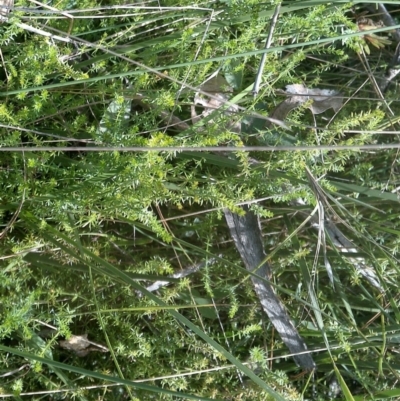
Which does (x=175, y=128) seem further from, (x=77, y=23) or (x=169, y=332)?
(x=169, y=332)

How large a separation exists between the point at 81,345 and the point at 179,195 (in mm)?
413

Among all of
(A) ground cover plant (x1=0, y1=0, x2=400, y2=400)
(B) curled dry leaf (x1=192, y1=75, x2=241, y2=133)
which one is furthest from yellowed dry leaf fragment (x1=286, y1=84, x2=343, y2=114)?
(B) curled dry leaf (x1=192, y1=75, x2=241, y2=133)

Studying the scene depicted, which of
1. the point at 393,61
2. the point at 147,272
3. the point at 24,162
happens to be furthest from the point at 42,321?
the point at 393,61

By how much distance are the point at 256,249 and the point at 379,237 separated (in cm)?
31

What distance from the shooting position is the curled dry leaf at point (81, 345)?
1.11m

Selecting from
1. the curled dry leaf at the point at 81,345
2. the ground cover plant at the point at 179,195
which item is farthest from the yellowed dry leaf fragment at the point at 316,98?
the curled dry leaf at the point at 81,345

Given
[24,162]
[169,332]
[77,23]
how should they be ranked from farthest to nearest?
[169,332] → [77,23] → [24,162]

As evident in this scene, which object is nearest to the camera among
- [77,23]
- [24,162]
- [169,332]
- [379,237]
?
[24,162]

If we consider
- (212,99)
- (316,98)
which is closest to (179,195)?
(212,99)

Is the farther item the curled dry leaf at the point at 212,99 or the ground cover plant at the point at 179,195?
the curled dry leaf at the point at 212,99

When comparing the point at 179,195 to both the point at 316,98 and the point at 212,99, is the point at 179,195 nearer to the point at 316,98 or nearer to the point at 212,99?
the point at 212,99

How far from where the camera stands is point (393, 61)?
132cm

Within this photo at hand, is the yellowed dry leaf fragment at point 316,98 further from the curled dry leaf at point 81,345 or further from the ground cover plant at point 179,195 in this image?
the curled dry leaf at point 81,345

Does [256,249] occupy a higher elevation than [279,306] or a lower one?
higher
